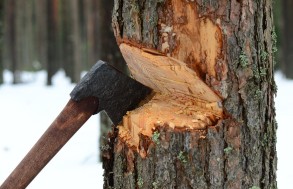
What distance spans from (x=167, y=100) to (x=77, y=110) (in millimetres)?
378

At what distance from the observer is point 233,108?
1.89 metres

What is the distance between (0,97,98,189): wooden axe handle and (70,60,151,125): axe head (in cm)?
5

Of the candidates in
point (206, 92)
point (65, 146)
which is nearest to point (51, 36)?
point (65, 146)

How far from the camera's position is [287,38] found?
1569 centimetres

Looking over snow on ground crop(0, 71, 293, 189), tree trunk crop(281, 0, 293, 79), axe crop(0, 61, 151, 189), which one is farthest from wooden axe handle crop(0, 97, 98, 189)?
tree trunk crop(281, 0, 293, 79)

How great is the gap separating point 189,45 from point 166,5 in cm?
18

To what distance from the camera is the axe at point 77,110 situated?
204 centimetres

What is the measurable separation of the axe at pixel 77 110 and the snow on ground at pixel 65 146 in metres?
2.76

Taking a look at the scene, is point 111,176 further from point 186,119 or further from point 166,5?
point 166,5

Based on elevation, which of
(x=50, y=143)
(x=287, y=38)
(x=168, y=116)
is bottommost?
(x=50, y=143)

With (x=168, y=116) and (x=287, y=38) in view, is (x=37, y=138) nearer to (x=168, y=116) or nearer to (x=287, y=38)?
(x=168, y=116)

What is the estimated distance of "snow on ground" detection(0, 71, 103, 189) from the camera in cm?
519

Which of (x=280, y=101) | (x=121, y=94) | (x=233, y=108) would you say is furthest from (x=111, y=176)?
(x=280, y=101)

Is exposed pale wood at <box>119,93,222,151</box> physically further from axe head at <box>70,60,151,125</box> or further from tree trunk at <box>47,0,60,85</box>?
tree trunk at <box>47,0,60,85</box>
